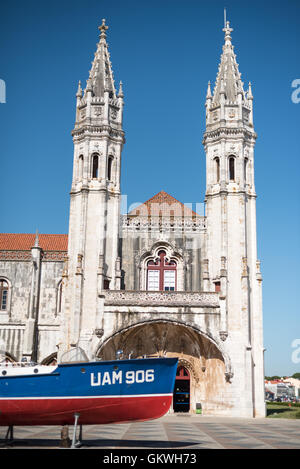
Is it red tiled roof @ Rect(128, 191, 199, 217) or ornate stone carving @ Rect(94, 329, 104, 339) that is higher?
red tiled roof @ Rect(128, 191, 199, 217)

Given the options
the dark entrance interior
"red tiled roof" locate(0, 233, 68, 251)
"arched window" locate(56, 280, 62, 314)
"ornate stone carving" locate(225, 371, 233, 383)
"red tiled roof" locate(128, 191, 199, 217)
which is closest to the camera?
"ornate stone carving" locate(225, 371, 233, 383)

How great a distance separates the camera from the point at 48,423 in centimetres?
1409

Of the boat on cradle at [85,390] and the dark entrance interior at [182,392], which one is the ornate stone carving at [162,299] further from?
the boat on cradle at [85,390]

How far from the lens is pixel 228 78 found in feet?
117

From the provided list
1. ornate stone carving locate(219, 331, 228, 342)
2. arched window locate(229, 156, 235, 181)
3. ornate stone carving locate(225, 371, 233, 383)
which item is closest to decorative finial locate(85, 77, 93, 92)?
arched window locate(229, 156, 235, 181)

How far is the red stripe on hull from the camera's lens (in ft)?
44.4

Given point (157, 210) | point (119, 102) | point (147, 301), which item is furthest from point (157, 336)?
point (119, 102)

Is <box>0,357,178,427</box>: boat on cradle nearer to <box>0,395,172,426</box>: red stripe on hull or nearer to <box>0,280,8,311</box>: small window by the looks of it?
<box>0,395,172,426</box>: red stripe on hull

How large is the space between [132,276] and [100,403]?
64.1 ft

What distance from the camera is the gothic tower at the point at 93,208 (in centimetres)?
3050

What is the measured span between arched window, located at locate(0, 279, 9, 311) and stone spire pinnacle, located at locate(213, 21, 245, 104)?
2005 cm

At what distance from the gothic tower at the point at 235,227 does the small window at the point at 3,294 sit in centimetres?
1551

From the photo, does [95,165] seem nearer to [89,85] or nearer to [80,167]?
[80,167]
